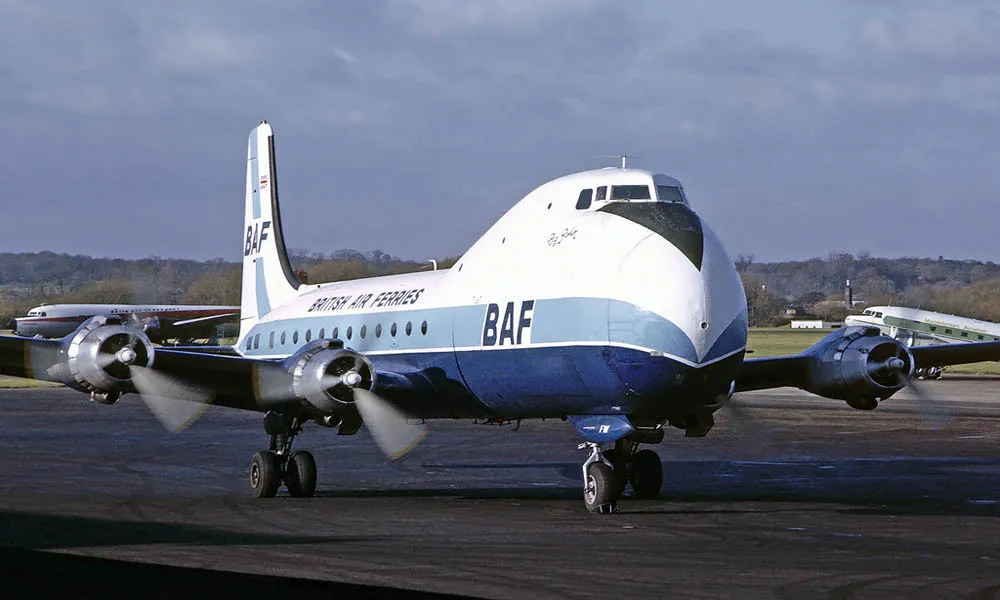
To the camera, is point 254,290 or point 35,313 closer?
point 254,290

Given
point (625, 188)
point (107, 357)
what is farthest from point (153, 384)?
point (625, 188)

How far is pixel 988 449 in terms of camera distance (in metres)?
28.2

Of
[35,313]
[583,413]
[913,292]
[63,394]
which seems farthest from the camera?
[35,313]

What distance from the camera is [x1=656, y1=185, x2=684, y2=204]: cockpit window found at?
17.8m

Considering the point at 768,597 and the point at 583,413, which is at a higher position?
the point at 583,413

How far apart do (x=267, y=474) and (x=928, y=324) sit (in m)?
58.9

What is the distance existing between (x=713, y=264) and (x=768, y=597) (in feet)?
21.3

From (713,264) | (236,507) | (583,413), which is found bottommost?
(236,507)

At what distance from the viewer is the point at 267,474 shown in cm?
2042

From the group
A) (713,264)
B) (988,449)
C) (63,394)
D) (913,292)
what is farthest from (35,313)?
(713,264)

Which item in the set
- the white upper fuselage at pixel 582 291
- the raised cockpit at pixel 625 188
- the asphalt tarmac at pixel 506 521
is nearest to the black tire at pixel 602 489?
the asphalt tarmac at pixel 506 521

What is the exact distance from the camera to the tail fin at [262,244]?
28.3 meters

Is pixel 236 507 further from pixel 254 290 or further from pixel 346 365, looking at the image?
pixel 254 290

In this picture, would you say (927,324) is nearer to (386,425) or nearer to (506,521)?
(386,425)
